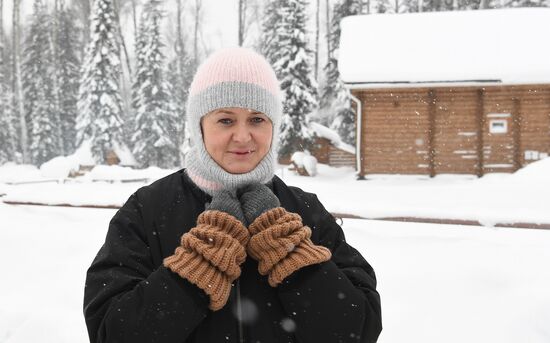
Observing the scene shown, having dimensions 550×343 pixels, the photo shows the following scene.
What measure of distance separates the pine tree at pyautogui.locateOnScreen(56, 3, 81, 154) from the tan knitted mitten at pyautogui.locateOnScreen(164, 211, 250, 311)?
39.8 m

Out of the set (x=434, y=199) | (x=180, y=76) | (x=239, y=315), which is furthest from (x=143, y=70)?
(x=239, y=315)

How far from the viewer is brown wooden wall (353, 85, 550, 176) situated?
16969 millimetres

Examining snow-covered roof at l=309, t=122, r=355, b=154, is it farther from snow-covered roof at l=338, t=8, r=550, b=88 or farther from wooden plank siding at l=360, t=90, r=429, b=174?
wooden plank siding at l=360, t=90, r=429, b=174

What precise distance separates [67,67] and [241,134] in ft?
135

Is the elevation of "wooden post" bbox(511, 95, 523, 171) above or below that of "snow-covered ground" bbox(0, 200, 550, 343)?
above

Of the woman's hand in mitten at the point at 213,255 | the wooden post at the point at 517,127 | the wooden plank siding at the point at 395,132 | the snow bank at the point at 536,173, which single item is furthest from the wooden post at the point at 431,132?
the woman's hand in mitten at the point at 213,255

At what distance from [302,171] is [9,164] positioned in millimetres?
25299

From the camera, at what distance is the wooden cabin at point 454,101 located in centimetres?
1681

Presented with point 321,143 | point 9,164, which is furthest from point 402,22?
point 9,164

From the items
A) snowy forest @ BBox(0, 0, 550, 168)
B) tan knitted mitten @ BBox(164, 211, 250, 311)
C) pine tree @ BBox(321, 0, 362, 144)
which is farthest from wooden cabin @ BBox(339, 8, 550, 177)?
tan knitted mitten @ BBox(164, 211, 250, 311)

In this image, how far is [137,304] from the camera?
1.61 meters

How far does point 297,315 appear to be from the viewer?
171 cm

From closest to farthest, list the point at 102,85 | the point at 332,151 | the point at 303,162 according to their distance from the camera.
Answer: the point at 303,162 → the point at 332,151 → the point at 102,85

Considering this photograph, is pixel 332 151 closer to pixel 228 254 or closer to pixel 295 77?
pixel 295 77
